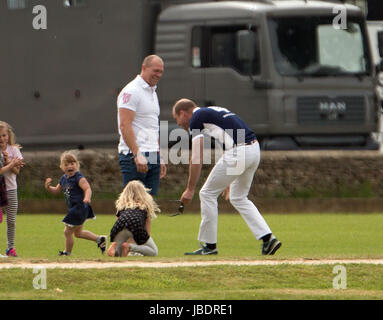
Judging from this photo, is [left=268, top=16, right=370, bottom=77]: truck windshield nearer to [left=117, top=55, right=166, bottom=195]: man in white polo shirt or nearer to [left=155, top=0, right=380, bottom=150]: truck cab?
[left=155, top=0, right=380, bottom=150]: truck cab

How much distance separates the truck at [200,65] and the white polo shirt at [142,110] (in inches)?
317

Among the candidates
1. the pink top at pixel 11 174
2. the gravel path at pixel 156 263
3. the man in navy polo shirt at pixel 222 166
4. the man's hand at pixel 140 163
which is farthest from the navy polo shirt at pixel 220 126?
the pink top at pixel 11 174

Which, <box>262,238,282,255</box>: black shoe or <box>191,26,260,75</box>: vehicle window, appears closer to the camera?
<box>262,238,282,255</box>: black shoe

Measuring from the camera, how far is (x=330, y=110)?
21.6m

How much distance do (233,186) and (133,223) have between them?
1103 millimetres

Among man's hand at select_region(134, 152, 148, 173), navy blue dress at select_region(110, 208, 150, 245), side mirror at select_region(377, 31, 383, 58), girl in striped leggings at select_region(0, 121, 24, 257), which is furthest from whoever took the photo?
side mirror at select_region(377, 31, 383, 58)

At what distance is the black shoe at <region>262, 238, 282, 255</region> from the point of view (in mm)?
12961

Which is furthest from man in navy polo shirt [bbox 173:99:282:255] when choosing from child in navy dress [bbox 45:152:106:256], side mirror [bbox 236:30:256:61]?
side mirror [bbox 236:30:256:61]

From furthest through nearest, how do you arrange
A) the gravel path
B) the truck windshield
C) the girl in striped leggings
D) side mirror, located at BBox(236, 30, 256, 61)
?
the truck windshield, side mirror, located at BBox(236, 30, 256, 61), the girl in striped leggings, the gravel path

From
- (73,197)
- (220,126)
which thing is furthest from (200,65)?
(220,126)

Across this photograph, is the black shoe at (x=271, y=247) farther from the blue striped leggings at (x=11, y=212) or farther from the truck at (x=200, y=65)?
the truck at (x=200, y=65)

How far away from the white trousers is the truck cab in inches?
318

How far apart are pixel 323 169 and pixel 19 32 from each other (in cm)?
Result: 569

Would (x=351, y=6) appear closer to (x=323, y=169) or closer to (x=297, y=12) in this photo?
(x=297, y=12)
